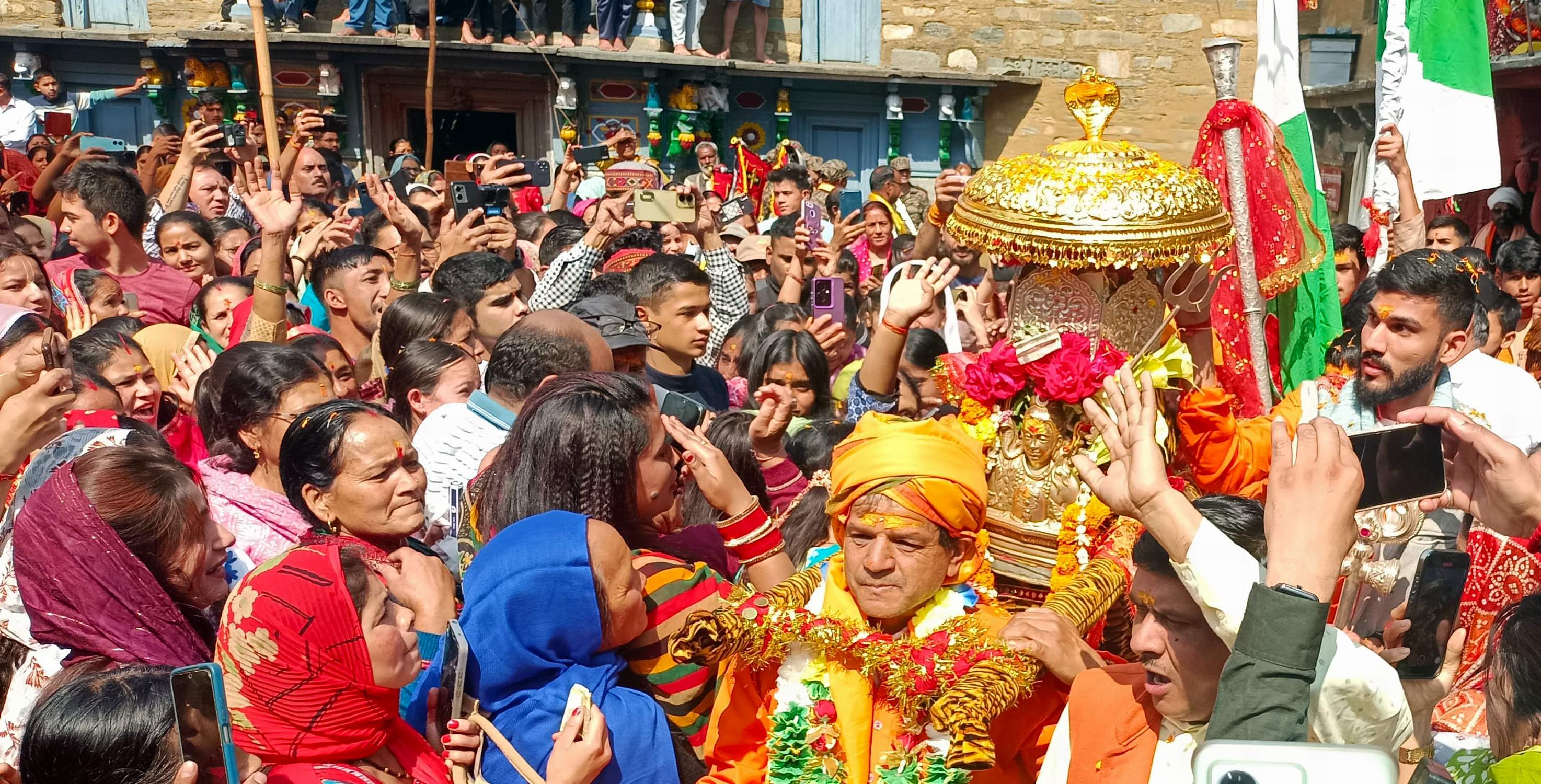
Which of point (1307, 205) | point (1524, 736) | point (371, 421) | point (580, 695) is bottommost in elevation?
point (580, 695)

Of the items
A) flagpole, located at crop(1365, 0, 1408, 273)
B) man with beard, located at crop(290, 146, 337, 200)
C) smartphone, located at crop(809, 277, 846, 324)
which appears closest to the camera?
smartphone, located at crop(809, 277, 846, 324)

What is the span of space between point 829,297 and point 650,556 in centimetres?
334

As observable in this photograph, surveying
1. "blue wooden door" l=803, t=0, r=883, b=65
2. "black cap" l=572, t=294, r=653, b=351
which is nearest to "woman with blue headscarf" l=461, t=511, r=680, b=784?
"black cap" l=572, t=294, r=653, b=351

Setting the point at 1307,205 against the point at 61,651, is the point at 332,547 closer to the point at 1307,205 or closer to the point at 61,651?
the point at 61,651

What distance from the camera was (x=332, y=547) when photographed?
2369 mm

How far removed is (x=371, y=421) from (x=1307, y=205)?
10.7 feet

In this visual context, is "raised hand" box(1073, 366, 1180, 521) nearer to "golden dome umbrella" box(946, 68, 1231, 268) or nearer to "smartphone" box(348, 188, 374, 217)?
"golden dome umbrella" box(946, 68, 1231, 268)

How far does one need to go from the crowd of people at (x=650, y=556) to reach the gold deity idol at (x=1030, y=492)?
0.38 feet

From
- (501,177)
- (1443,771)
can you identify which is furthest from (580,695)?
(501,177)

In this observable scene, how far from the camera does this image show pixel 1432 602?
2.14 m

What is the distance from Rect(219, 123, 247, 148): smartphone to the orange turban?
25.6 ft

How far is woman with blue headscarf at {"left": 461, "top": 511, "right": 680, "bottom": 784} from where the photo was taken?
97.6 inches

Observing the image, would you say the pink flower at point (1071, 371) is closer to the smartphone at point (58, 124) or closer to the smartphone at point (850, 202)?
the smartphone at point (58, 124)

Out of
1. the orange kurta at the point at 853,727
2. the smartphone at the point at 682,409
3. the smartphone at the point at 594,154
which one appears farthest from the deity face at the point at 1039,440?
the smartphone at the point at 594,154
